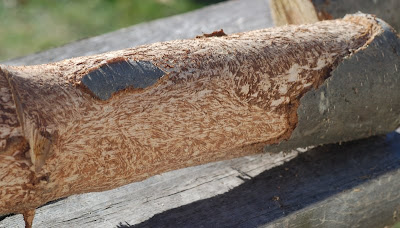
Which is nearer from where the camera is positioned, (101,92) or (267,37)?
(101,92)

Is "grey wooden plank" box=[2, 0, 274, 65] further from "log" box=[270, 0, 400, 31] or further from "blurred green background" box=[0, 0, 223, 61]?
"blurred green background" box=[0, 0, 223, 61]

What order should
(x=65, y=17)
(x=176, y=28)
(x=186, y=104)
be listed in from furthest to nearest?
(x=65, y=17) → (x=176, y=28) → (x=186, y=104)

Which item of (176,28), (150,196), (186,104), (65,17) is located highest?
(65,17)

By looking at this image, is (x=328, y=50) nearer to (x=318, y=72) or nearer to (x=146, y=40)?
(x=318, y=72)

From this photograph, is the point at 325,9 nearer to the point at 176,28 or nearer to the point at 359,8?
the point at 359,8

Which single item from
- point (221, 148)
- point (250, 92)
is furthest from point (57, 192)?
point (250, 92)

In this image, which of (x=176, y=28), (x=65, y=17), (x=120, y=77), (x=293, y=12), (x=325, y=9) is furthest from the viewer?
(x=65, y=17)

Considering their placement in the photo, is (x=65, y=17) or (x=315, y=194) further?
(x=65, y=17)

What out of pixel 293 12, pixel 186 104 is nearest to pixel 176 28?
pixel 293 12
